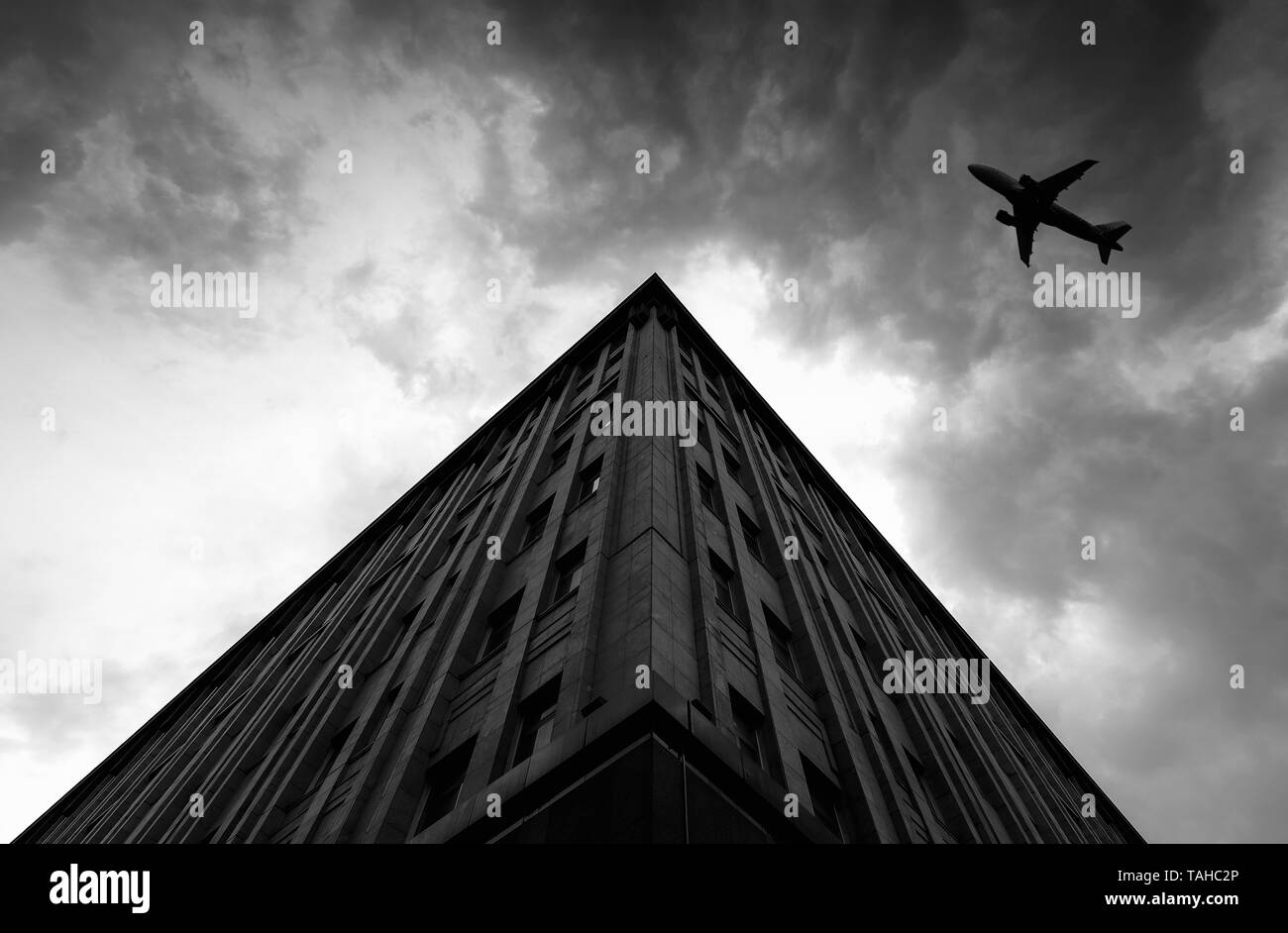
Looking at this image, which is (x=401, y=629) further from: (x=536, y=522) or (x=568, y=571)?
(x=568, y=571)

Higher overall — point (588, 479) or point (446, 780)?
point (588, 479)

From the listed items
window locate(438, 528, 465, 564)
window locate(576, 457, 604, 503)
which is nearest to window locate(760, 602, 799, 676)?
window locate(576, 457, 604, 503)

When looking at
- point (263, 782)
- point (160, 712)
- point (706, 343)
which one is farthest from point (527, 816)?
point (160, 712)

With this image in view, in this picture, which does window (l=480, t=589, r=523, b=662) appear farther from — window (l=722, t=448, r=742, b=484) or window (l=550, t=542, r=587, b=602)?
window (l=722, t=448, r=742, b=484)

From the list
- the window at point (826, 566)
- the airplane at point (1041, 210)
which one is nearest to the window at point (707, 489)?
the window at point (826, 566)

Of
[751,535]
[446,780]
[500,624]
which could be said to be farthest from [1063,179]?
[446,780]

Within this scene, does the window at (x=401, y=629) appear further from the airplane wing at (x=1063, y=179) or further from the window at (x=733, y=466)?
the airplane wing at (x=1063, y=179)
